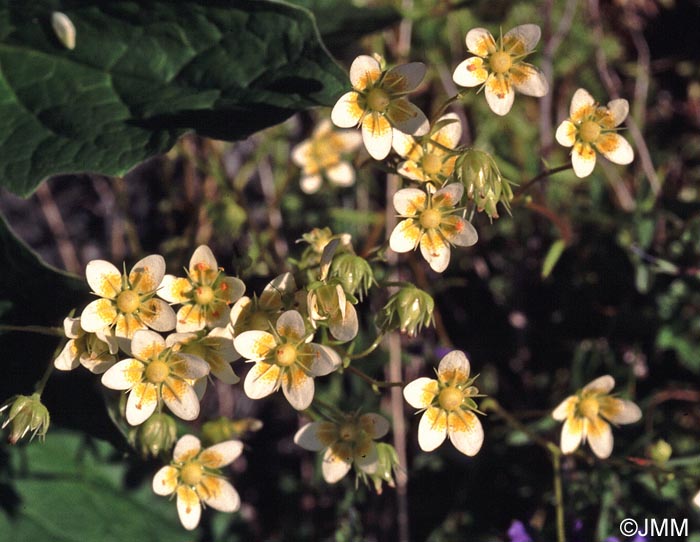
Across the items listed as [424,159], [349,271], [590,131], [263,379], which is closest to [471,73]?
[424,159]

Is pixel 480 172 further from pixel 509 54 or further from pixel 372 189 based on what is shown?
pixel 372 189

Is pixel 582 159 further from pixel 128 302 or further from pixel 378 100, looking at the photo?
pixel 128 302

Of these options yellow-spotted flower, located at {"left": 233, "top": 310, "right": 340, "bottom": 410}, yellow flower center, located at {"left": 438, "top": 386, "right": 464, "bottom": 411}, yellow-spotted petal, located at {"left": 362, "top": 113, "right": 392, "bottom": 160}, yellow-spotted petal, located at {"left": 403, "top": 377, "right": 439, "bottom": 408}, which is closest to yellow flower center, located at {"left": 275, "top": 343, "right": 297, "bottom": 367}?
yellow-spotted flower, located at {"left": 233, "top": 310, "right": 340, "bottom": 410}

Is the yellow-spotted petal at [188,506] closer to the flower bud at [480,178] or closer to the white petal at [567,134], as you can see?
the flower bud at [480,178]

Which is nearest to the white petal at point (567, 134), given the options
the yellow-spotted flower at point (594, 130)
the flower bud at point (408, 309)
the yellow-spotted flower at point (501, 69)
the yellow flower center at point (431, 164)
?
the yellow-spotted flower at point (594, 130)

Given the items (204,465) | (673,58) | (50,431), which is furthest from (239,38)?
(673,58)
